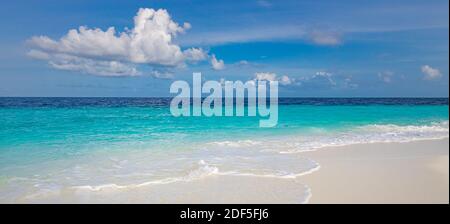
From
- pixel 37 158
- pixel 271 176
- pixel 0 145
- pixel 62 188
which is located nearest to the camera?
pixel 62 188

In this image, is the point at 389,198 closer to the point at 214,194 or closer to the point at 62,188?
the point at 214,194

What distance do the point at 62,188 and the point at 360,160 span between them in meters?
6.81

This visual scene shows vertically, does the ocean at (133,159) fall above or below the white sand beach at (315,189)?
above

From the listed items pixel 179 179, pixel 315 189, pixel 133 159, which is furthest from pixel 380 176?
pixel 133 159

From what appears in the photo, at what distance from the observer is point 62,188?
254 inches

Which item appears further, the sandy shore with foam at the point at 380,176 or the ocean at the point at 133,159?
the ocean at the point at 133,159

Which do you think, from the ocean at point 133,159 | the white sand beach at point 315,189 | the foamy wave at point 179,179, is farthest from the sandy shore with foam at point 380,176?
the foamy wave at point 179,179

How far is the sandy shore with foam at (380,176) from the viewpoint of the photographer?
5724 millimetres

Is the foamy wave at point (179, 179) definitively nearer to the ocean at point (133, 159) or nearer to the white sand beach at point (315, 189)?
the ocean at point (133, 159)

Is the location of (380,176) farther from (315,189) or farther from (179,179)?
(179,179)

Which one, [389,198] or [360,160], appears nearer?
[389,198]

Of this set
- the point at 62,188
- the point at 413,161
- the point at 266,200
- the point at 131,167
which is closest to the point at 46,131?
the point at 131,167

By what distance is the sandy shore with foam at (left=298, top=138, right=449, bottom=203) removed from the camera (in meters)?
5.72
